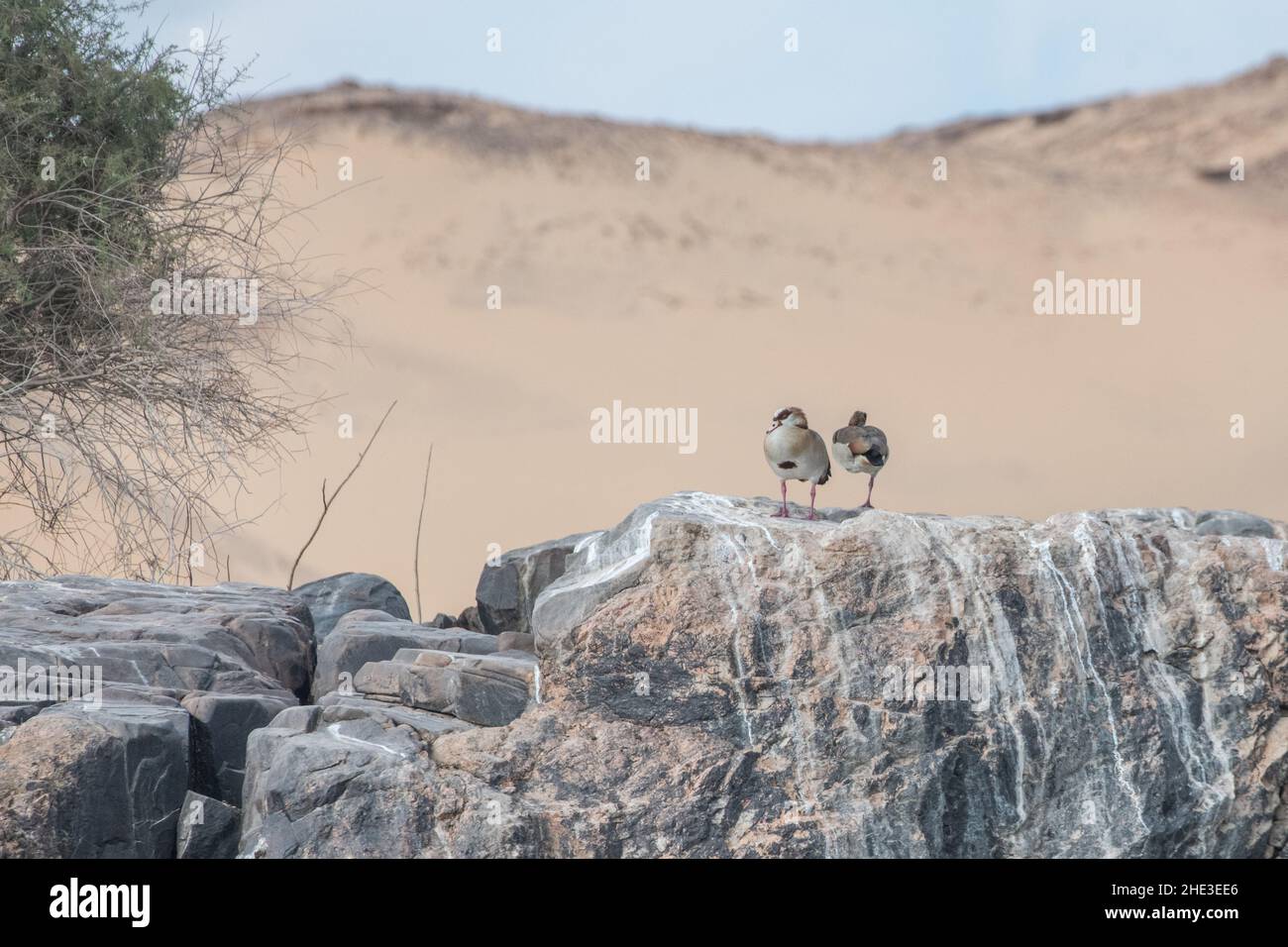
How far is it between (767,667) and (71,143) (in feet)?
32.7

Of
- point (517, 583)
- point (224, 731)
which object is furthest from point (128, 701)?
point (517, 583)

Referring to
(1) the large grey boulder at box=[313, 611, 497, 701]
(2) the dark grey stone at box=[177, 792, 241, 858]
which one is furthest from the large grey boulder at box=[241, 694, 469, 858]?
(1) the large grey boulder at box=[313, 611, 497, 701]

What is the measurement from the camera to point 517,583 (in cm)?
1094

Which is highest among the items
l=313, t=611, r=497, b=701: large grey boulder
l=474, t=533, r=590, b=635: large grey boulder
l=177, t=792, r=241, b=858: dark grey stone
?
l=474, t=533, r=590, b=635: large grey boulder

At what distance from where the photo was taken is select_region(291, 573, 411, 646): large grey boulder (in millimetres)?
12039

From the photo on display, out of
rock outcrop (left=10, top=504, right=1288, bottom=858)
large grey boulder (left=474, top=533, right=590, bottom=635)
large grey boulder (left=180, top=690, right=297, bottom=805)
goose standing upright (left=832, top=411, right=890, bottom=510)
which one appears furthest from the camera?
large grey boulder (left=474, top=533, right=590, bottom=635)

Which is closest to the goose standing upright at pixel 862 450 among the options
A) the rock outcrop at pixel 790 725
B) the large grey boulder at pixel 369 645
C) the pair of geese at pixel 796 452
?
the pair of geese at pixel 796 452

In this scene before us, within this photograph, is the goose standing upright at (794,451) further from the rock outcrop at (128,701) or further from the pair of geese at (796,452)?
the rock outcrop at (128,701)

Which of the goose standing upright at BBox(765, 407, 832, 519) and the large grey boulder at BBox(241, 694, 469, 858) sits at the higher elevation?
the goose standing upright at BBox(765, 407, 832, 519)

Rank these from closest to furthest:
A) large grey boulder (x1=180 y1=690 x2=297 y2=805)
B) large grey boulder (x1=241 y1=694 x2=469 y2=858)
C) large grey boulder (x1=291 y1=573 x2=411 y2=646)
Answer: large grey boulder (x1=241 y1=694 x2=469 y2=858), large grey boulder (x1=180 y1=690 x2=297 y2=805), large grey boulder (x1=291 y1=573 x2=411 y2=646)

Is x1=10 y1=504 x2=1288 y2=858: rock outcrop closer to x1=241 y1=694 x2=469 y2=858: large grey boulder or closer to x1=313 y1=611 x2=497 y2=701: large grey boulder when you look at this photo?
x1=241 y1=694 x2=469 y2=858: large grey boulder

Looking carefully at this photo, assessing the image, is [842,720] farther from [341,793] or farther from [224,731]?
[224,731]

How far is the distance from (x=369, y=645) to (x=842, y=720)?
12.8 feet

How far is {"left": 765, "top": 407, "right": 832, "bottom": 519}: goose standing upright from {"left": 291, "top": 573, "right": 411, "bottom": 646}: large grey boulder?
5.42 m
